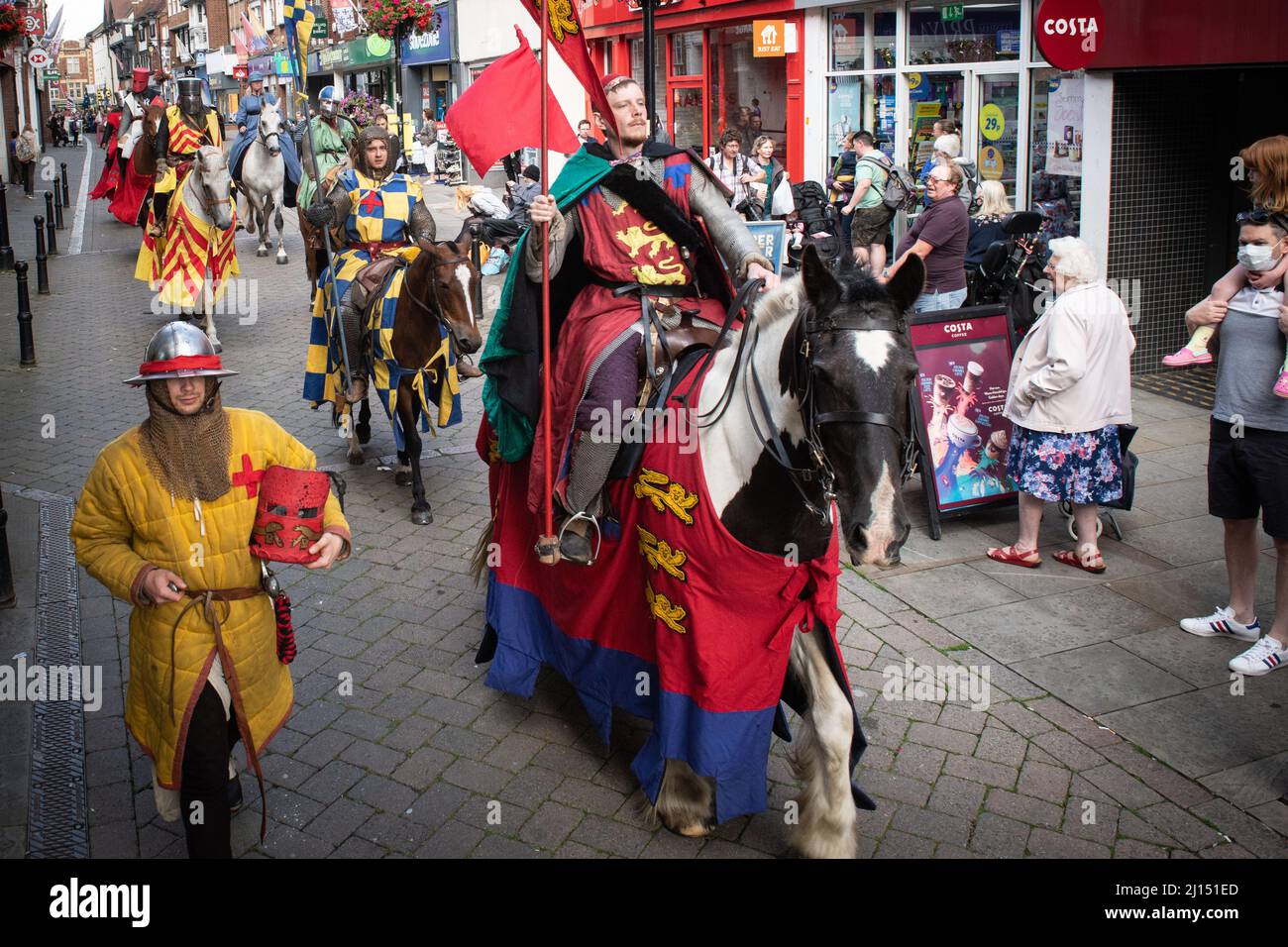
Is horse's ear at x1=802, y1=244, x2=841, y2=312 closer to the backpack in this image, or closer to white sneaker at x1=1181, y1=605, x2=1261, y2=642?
white sneaker at x1=1181, y1=605, x2=1261, y2=642

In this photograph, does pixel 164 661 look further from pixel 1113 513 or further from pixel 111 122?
pixel 111 122

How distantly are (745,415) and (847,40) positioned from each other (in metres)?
15.0

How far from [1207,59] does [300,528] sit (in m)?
8.74

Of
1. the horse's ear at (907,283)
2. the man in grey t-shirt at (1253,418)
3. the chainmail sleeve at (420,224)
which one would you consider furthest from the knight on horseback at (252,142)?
the horse's ear at (907,283)

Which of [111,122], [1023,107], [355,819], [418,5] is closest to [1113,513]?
[355,819]

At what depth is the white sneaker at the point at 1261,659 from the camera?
580cm

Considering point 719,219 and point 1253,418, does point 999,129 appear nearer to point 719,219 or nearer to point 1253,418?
point 1253,418

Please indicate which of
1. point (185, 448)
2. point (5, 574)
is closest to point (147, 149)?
point (5, 574)

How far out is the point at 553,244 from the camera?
5.00m

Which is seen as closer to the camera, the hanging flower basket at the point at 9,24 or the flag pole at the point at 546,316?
the flag pole at the point at 546,316

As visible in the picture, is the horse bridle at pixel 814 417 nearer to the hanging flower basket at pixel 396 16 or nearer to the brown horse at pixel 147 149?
the brown horse at pixel 147 149

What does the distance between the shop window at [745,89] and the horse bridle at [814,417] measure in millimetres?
16944

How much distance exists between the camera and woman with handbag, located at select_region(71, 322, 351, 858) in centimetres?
397
